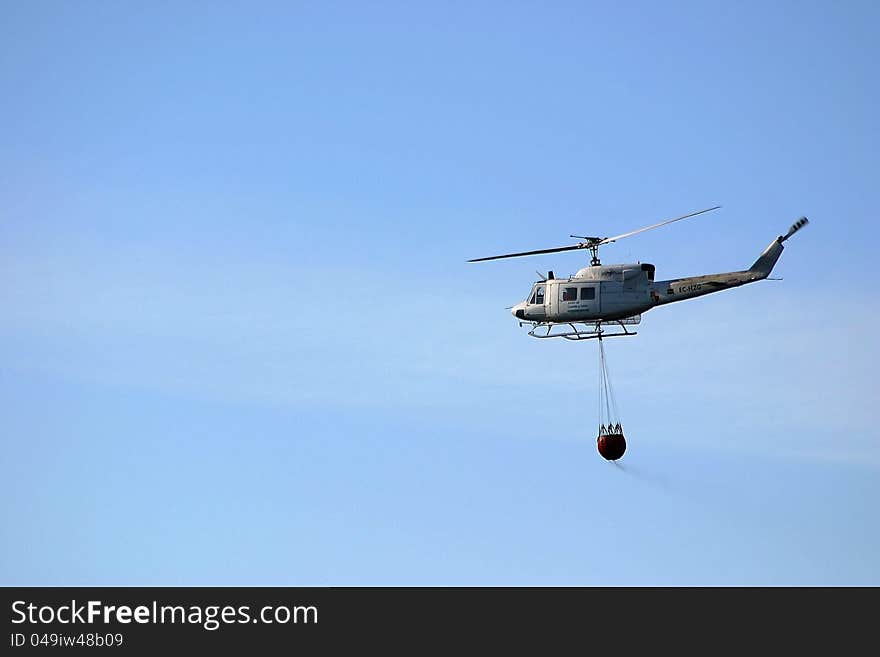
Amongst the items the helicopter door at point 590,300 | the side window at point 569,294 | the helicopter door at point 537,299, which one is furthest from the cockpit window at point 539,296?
the helicopter door at point 590,300

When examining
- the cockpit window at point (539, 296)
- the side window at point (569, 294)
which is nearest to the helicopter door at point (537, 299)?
the cockpit window at point (539, 296)

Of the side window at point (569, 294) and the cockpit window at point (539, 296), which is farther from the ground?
the cockpit window at point (539, 296)

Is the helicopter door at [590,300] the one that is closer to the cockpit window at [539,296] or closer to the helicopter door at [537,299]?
the helicopter door at [537,299]

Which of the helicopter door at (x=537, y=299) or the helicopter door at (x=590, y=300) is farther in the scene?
the helicopter door at (x=537, y=299)

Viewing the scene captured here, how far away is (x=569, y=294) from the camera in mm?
132125

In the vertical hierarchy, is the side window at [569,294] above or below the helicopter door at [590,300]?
above

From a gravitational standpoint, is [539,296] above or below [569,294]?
above

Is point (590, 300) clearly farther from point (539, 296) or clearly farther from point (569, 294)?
point (539, 296)

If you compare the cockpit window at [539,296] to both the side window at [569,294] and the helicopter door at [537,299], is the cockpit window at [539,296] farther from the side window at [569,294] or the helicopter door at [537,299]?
the side window at [569,294]

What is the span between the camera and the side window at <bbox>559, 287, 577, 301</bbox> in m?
132

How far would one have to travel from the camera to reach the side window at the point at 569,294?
13188cm

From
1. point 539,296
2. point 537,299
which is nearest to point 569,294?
point 539,296

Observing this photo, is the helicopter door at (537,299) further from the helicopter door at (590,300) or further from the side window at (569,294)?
the helicopter door at (590,300)
